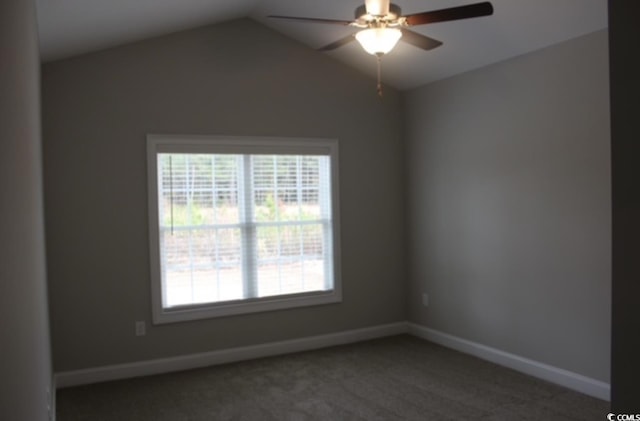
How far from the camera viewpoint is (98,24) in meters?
3.62

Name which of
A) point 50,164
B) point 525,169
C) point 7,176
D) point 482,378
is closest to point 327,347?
point 482,378

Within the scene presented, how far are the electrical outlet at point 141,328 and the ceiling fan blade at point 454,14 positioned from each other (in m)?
3.25

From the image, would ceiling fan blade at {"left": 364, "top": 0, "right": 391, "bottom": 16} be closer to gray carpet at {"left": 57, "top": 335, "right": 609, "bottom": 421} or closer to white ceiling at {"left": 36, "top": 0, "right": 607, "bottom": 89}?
white ceiling at {"left": 36, "top": 0, "right": 607, "bottom": 89}

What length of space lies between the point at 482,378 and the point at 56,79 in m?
4.15

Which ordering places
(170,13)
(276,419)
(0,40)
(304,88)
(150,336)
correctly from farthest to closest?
1. (304,88)
2. (150,336)
3. (170,13)
4. (276,419)
5. (0,40)

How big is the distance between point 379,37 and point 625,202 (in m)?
2.07

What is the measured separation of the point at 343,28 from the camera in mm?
4500

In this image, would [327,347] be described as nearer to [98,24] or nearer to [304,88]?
[304,88]

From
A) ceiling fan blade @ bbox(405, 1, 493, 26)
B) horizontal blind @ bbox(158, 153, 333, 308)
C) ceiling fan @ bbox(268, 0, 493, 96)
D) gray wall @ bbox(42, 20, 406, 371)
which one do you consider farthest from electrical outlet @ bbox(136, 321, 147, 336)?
ceiling fan blade @ bbox(405, 1, 493, 26)

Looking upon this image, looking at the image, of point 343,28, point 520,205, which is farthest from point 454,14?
point 520,205

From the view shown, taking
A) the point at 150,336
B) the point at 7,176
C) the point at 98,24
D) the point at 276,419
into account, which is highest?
the point at 98,24

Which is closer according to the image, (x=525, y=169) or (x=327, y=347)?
(x=525, y=169)

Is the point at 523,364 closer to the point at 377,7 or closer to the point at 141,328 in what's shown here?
the point at 377,7

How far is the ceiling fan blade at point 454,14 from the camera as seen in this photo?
8.55ft
